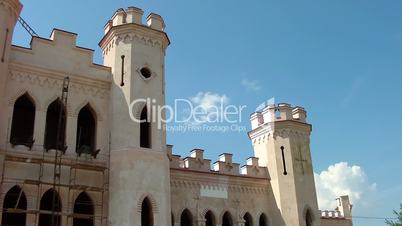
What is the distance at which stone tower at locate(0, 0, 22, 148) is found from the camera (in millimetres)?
14430

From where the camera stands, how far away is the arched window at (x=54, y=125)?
15.5m

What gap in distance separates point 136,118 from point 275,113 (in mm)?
7779

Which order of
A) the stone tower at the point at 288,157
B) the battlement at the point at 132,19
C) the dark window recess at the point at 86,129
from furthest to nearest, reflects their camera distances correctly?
1. the stone tower at the point at 288,157
2. the battlement at the point at 132,19
3. the dark window recess at the point at 86,129

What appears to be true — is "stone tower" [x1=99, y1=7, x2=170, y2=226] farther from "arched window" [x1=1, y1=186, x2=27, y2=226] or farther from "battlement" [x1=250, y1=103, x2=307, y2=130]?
"battlement" [x1=250, y1=103, x2=307, y2=130]

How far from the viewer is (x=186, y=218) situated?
1877 cm

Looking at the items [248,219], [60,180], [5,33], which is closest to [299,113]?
[248,219]

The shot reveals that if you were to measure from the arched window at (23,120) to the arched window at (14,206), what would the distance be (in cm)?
163

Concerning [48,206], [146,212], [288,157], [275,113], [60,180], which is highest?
[275,113]

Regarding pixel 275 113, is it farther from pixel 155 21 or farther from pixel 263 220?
pixel 155 21

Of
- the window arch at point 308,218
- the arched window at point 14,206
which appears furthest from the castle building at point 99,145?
the window arch at point 308,218

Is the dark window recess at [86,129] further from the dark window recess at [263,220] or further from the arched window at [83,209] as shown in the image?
→ the dark window recess at [263,220]

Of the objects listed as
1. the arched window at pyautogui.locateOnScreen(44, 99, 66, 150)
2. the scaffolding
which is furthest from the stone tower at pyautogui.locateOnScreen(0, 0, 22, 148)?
the arched window at pyautogui.locateOnScreen(44, 99, 66, 150)

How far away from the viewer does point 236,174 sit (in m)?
20.4

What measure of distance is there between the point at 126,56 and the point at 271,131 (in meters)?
7.80
